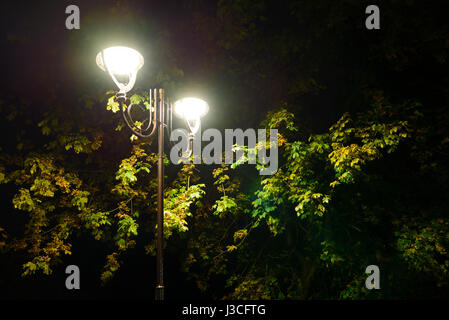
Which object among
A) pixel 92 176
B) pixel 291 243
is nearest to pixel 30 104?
pixel 92 176

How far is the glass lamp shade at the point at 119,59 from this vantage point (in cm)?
304

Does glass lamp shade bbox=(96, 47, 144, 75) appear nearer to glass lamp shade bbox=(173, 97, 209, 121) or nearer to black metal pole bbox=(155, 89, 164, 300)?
black metal pole bbox=(155, 89, 164, 300)

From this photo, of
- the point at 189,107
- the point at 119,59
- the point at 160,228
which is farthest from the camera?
the point at 189,107

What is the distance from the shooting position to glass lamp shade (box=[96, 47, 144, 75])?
9.98ft

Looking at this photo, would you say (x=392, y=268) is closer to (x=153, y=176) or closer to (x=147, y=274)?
(x=153, y=176)

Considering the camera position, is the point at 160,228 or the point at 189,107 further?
the point at 189,107

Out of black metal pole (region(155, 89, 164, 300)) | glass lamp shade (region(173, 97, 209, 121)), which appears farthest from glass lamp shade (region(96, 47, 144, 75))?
glass lamp shade (region(173, 97, 209, 121))

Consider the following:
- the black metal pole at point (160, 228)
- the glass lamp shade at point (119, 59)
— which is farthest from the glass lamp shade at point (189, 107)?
the glass lamp shade at point (119, 59)

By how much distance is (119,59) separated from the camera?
3084mm

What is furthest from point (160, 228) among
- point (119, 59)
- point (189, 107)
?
point (119, 59)

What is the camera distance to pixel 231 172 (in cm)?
703

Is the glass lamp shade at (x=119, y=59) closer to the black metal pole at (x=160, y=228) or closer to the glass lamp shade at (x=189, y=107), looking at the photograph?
the black metal pole at (x=160, y=228)

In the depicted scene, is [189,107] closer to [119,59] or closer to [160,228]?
[119,59]

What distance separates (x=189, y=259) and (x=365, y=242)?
3.40 metres
